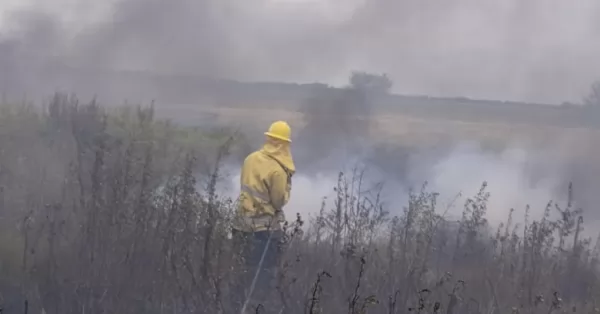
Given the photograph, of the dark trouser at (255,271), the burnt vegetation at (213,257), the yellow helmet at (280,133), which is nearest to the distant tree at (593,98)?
the burnt vegetation at (213,257)

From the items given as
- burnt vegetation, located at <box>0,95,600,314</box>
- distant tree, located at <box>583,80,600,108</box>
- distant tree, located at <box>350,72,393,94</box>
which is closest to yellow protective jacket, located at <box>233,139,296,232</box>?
burnt vegetation, located at <box>0,95,600,314</box>

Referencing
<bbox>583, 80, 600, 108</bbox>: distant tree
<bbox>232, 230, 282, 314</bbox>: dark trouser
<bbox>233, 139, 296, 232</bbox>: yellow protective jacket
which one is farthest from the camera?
<bbox>583, 80, 600, 108</bbox>: distant tree

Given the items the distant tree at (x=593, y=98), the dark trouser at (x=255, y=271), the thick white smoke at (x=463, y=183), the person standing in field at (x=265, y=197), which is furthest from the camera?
the distant tree at (x=593, y=98)

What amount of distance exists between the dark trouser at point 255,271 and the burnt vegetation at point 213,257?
0.08 metres

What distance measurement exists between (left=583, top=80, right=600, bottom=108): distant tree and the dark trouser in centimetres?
599

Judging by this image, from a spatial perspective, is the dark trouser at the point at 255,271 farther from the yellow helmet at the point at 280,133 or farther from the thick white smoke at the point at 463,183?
the thick white smoke at the point at 463,183

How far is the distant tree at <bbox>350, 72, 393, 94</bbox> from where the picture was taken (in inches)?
403

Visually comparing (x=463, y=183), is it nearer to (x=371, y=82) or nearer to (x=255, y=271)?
(x=371, y=82)

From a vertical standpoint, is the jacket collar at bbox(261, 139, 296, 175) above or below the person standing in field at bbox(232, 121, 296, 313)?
above

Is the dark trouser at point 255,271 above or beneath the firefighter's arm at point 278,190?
beneath

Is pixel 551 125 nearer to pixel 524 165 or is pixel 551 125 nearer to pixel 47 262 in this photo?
pixel 524 165

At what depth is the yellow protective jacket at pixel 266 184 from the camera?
5.88m

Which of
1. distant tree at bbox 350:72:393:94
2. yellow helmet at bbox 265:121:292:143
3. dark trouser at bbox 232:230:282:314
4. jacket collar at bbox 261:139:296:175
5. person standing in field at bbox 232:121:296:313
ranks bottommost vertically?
dark trouser at bbox 232:230:282:314

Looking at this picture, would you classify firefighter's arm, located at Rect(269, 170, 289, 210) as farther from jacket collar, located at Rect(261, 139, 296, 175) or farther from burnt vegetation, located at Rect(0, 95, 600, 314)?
burnt vegetation, located at Rect(0, 95, 600, 314)
